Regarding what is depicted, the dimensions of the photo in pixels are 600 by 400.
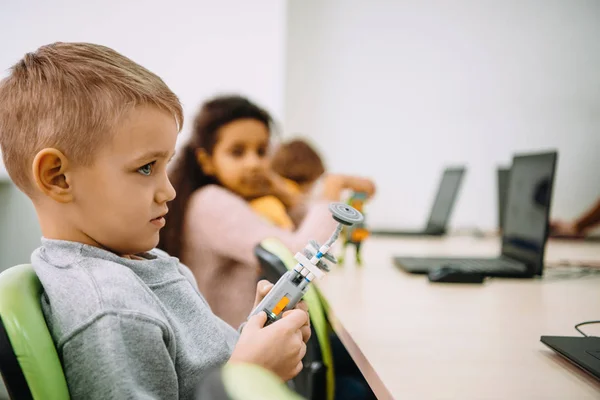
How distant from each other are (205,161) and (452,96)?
1.95 meters

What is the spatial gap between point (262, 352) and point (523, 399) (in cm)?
26

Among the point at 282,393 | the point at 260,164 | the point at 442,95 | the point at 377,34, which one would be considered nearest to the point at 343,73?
the point at 377,34

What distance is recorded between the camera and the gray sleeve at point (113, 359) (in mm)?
479

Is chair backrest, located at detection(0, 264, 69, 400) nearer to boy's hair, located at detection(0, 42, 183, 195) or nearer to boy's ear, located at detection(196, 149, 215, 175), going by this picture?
boy's hair, located at detection(0, 42, 183, 195)

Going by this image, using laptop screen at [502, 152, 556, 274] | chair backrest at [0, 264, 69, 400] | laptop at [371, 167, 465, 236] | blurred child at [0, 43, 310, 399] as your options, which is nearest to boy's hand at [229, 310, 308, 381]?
blurred child at [0, 43, 310, 399]

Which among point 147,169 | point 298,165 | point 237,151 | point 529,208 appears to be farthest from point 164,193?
point 298,165

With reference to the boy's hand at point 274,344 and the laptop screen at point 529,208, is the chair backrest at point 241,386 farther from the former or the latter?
the laptop screen at point 529,208

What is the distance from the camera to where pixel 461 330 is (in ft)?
2.44

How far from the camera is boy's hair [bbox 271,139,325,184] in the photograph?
2.52m

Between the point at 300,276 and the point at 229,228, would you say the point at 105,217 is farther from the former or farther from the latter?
the point at 229,228

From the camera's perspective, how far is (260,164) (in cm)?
151

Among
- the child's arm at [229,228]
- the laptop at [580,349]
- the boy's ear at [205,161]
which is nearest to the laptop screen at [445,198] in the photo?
the child's arm at [229,228]

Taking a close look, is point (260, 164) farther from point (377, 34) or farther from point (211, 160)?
point (377, 34)

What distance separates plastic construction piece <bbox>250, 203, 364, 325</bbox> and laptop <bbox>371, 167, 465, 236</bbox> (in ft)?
5.66
